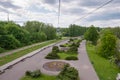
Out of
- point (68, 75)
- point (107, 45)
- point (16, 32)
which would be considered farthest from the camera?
point (16, 32)

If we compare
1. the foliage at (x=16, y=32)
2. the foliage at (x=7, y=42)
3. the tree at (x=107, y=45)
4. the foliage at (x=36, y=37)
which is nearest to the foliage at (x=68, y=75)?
the tree at (x=107, y=45)

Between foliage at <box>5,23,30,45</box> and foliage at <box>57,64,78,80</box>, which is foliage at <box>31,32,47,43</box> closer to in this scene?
foliage at <box>5,23,30,45</box>

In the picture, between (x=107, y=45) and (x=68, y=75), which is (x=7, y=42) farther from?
(x=68, y=75)

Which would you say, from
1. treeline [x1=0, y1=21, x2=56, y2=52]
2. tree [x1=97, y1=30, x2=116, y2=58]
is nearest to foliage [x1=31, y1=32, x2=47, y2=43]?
treeline [x1=0, y1=21, x2=56, y2=52]

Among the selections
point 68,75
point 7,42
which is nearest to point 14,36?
point 7,42

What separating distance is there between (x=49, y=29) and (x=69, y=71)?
62431 millimetres

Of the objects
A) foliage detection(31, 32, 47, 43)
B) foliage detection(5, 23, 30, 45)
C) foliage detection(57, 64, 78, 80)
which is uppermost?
foliage detection(5, 23, 30, 45)

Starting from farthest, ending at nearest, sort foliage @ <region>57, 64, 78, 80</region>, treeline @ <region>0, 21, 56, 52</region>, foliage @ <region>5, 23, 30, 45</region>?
foliage @ <region>5, 23, 30, 45</region>, treeline @ <region>0, 21, 56, 52</region>, foliage @ <region>57, 64, 78, 80</region>

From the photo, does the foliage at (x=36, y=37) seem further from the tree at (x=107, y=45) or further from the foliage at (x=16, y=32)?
the tree at (x=107, y=45)

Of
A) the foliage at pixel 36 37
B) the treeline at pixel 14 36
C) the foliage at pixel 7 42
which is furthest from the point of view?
the foliage at pixel 36 37

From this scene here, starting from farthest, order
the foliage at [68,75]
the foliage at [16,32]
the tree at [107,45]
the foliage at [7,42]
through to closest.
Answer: the foliage at [16,32], the foliage at [7,42], the tree at [107,45], the foliage at [68,75]

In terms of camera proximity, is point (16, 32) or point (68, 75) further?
point (16, 32)

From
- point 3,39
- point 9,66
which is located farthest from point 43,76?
point 3,39

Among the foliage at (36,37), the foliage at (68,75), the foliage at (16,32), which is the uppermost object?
the foliage at (16,32)
